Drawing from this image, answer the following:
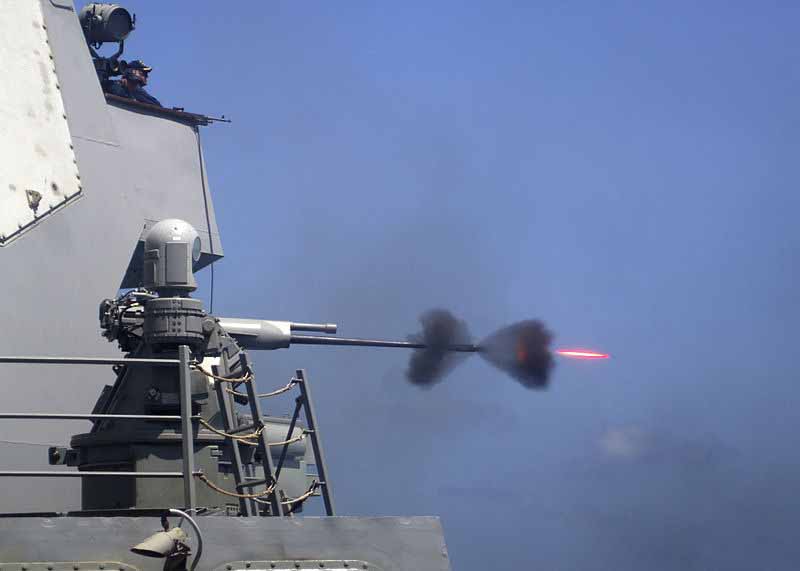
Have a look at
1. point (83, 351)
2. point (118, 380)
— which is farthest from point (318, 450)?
point (83, 351)

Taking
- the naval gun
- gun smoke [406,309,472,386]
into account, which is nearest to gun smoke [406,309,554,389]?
gun smoke [406,309,472,386]

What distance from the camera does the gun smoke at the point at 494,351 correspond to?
13484 mm

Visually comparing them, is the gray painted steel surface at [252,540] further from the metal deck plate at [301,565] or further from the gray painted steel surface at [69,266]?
the gray painted steel surface at [69,266]

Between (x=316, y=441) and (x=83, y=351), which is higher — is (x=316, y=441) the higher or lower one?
the lower one

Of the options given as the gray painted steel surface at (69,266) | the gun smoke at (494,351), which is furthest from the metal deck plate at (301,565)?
the gun smoke at (494,351)

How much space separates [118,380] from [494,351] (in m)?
6.76

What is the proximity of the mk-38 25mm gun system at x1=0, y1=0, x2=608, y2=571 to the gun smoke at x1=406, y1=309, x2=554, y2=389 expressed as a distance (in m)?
2.15

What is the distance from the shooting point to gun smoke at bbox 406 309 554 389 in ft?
44.2

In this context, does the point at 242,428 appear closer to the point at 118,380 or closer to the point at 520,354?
the point at 118,380

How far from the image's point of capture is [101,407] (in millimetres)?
7254

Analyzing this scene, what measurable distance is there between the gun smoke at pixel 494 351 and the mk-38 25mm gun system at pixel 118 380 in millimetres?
2146

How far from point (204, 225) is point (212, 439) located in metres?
7.14

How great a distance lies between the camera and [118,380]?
7273 mm

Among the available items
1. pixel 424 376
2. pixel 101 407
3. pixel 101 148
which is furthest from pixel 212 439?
pixel 424 376
